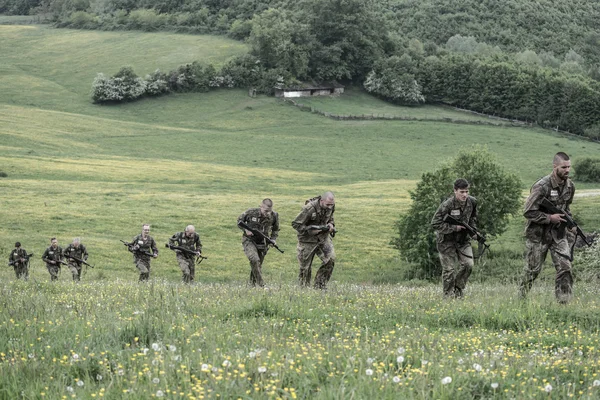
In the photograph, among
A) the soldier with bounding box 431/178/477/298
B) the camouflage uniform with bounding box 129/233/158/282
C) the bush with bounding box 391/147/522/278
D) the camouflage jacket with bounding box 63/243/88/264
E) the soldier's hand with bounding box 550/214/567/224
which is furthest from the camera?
the bush with bounding box 391/147/522/278

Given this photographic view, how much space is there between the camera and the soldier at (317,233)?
66.5 ft

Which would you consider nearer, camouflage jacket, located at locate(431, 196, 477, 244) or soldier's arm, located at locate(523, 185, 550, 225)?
soldier's arm, located at locate(523, 185, 550, 225)

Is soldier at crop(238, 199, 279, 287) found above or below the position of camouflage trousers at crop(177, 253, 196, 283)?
above

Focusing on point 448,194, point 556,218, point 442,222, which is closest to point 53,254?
point 442,222

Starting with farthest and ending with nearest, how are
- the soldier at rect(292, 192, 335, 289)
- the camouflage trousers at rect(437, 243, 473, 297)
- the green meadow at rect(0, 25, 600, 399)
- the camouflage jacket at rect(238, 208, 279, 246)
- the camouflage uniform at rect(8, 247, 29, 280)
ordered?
1. the camouflage uniform at rect(8, 247, 29, 280)
2. the camouflage jacket at rect(238, 208, 279, 246)
3. the soldier at rect(292, 192, 335, 289)
4. the camouflage trousers at rect(437, 243, 473, 297)
5. the green meadow at rect(0, 25, 600, 399)

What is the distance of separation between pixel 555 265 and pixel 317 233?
6.55 m

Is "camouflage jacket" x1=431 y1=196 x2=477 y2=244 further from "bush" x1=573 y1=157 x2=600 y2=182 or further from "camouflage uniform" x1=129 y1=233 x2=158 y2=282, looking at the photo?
"bush" x1=573 y1=157 x2=600 y2=182

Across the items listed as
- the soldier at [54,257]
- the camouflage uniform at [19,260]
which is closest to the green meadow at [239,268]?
the soldier at [54,257]

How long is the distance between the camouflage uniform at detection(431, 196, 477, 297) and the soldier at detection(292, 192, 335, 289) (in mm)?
3363

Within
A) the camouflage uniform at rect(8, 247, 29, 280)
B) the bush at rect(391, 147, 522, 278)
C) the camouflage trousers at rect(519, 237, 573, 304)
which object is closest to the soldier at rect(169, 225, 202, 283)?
the camouflage uniform at rect(8, 247, 29, 280)

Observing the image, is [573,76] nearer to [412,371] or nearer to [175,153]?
[175,153]

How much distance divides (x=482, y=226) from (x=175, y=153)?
60.1 meters

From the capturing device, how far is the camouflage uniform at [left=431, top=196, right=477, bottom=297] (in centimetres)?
1734

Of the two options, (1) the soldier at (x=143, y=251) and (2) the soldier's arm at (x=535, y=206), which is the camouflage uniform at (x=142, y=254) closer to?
(1) the soldier at (x=143, y=251)
